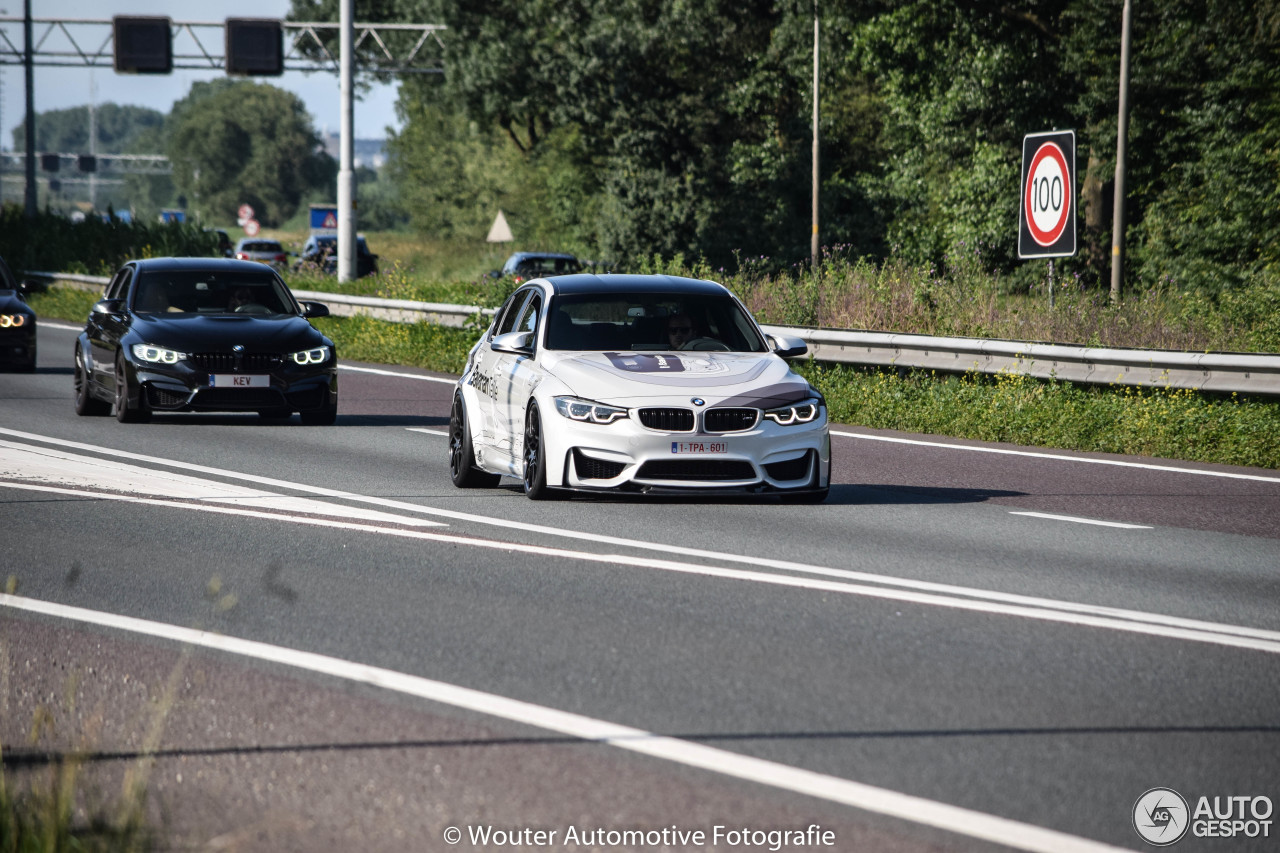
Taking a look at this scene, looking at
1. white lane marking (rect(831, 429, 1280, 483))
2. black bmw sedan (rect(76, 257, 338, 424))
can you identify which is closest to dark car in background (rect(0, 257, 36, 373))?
black bmw sedan (rect(76, 257, 338, 424))

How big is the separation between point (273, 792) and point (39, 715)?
69cm

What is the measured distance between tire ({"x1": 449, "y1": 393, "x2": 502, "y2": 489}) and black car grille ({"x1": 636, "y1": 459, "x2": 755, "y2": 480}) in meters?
1.84

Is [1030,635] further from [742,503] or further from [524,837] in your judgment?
[742,503]

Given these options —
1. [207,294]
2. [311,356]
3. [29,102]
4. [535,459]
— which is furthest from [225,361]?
[29,102]

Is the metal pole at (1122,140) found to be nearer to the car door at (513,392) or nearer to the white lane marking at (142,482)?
the car door at (513,392)

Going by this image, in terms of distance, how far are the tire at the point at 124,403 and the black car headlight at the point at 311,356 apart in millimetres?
1492

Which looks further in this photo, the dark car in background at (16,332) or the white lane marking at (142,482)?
the dark car in background at (16,332)

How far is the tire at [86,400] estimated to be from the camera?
717 inches

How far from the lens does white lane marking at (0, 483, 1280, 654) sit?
7555 millimetres

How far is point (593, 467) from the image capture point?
37.5 ft

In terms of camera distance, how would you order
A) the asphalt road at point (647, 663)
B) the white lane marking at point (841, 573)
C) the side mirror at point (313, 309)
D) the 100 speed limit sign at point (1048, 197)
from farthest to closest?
1. the 100 speed limit sign at point (1048, 197)
2. the side mirror at point (313, 309)
3. the white lane marking at point (841, 573)
4. the asphalt road at point (647, 663)

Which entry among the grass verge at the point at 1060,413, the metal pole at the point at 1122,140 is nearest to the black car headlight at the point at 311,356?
the grass verge at the point at 1060,413

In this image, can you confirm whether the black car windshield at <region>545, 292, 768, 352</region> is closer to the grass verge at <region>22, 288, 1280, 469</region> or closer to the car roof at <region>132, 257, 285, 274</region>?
the grass verge at <region>22, 288, 1280, 469</region>

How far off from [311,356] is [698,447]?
7229 mm
